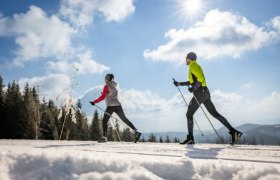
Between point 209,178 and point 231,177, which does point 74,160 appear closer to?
point 209,178

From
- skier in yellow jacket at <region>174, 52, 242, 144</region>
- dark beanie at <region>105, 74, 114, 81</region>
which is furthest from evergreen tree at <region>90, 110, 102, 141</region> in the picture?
skier in yellow jacket at <region>174, 52, 242, 144</region>

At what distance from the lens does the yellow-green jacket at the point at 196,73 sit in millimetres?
8305

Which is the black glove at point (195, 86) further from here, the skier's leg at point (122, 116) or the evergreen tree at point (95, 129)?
the evergreen tree at point (95, 129)

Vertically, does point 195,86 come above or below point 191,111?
above

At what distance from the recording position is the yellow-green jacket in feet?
27.2

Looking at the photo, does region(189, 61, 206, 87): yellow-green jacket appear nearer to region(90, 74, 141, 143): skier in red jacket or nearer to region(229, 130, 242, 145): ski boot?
region(229, 130, 242, 145): ski boot

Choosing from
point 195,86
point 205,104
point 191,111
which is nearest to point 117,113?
point 191,111

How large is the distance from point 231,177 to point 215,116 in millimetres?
5633

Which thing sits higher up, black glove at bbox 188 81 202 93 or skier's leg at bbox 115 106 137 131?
black glove at bbox 188 81 202 93

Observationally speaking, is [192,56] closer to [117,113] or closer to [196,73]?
[196,73]

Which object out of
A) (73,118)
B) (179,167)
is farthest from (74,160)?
(73,118)

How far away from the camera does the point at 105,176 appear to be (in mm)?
2639

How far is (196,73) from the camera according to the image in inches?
327

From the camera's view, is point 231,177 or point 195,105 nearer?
point 231,177
